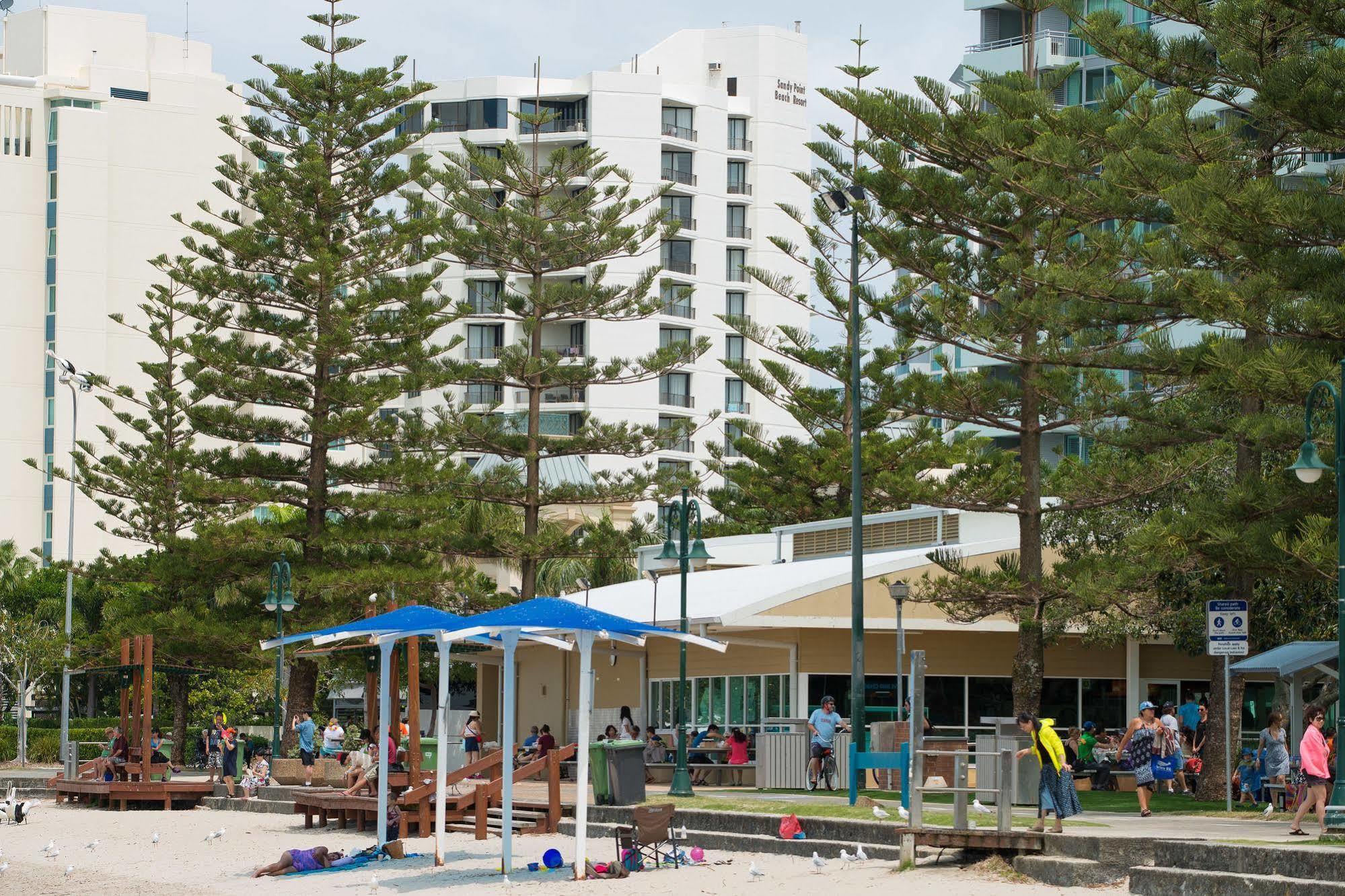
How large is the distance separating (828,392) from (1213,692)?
1686cm

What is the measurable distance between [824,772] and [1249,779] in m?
5.54

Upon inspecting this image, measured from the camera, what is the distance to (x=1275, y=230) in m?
19.6

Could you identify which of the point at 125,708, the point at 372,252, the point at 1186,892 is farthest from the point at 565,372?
the point at 1186,892

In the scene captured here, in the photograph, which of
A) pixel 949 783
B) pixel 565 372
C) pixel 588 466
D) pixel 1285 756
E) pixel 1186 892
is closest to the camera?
pixel 1186 892

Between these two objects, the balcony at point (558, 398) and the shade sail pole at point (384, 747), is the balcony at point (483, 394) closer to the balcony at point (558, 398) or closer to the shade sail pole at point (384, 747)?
the balcony at point (558, 398)

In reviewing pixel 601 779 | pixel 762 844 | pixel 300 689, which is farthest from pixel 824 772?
pixel 300 689

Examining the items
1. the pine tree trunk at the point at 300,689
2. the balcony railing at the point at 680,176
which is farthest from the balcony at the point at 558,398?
the pine tree trunk at the point at 300,689

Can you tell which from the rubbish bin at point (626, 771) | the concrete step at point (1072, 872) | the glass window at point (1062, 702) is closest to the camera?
the concrete step at point (1072, 872)

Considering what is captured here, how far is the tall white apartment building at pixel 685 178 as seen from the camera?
73688 millimetres

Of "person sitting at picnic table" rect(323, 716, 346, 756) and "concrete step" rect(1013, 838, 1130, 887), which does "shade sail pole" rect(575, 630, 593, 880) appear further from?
"person sitting at picnic table" rect(323, 716, 346, 756)

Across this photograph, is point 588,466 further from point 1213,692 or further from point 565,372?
point 1213,692

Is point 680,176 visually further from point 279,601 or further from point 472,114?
point 279,601

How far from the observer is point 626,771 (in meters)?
20.8

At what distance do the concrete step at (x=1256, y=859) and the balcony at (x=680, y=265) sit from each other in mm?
62664
